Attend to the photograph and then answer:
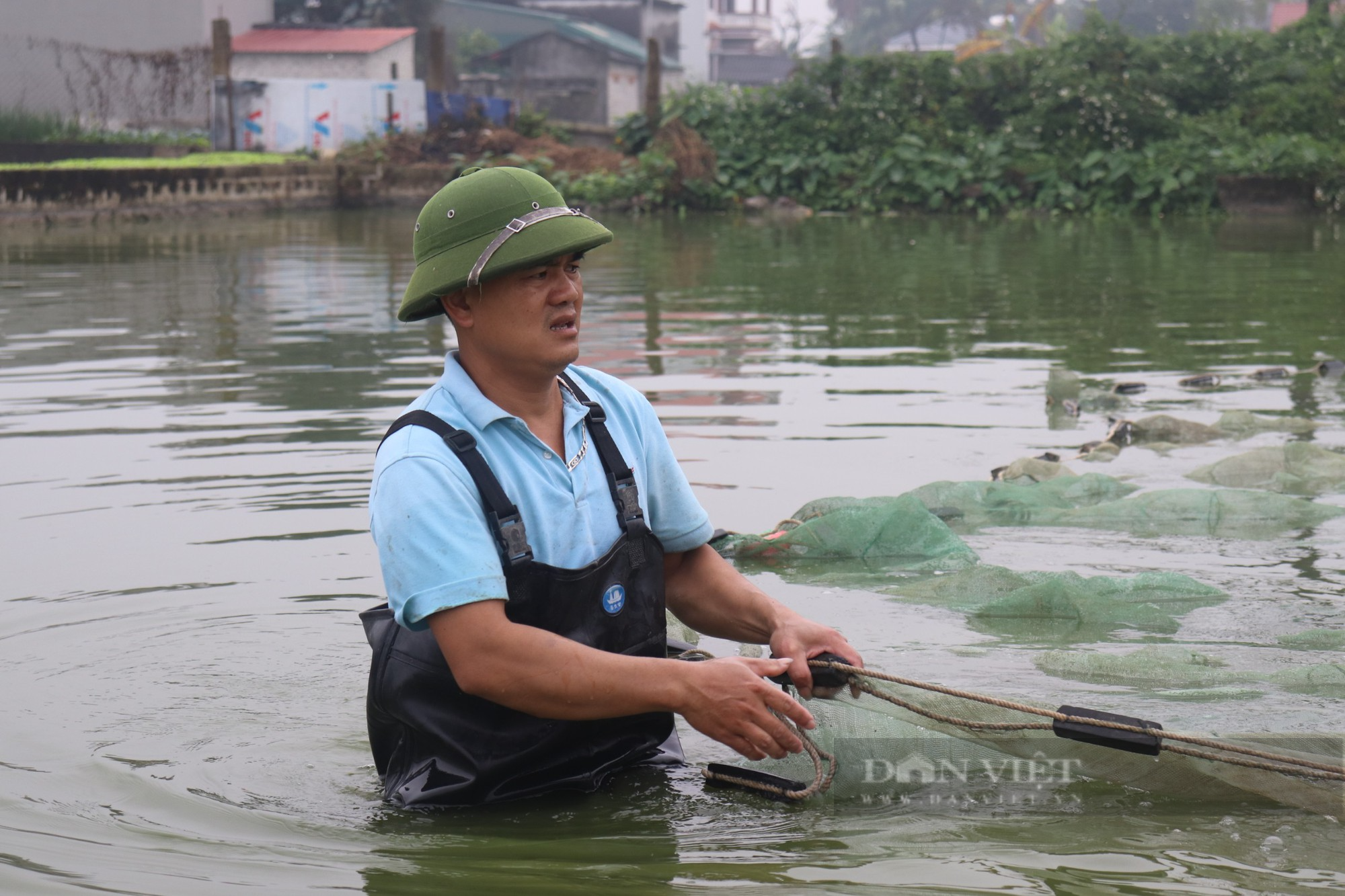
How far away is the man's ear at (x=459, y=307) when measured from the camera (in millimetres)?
2957

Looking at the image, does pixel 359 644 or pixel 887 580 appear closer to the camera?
pixel 359 644

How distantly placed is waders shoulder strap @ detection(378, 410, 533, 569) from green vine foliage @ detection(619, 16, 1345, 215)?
71.7 ft

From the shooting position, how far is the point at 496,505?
284cm

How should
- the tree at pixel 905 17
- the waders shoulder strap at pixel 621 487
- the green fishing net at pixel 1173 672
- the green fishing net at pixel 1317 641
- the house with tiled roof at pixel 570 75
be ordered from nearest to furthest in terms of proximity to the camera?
the waders shoulder strap at pixel 621 487, the green fishing net at pixel 1173 672, the green fishing net at pixel 1317 641, the house with tiled roof at pixel 570 75, the tree at pixel 905 17

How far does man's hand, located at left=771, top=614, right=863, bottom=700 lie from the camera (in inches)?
122

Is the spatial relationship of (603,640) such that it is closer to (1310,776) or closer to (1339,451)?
(1310,776)

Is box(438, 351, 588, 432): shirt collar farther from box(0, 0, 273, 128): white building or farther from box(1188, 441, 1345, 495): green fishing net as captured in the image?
box(0, 0, 273, 128): white building

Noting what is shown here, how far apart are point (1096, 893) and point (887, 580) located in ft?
7.95

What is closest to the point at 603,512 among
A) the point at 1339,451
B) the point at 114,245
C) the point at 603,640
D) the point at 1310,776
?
the point at 603,640

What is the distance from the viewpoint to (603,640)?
301 cm

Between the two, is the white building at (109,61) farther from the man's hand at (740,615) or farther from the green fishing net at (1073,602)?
the man's hand at (740,615)

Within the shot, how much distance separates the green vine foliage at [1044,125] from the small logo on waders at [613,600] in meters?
21.7

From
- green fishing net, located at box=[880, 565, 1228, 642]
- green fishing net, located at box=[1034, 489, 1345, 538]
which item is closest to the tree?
green fishing net, located at box=[1034, 489, 1345, 538]

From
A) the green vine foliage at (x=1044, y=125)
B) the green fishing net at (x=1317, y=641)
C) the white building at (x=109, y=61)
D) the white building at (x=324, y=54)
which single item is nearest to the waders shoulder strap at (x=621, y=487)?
the green fishing net at (x=1317, y=641)
